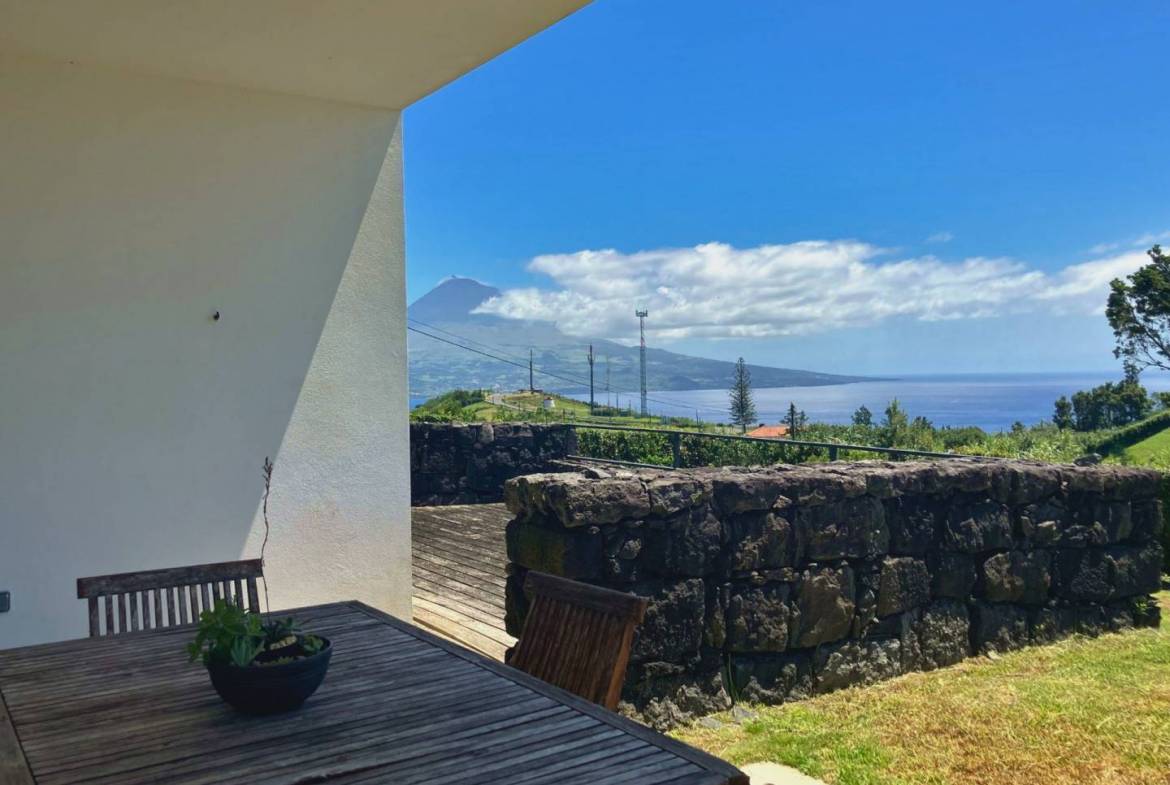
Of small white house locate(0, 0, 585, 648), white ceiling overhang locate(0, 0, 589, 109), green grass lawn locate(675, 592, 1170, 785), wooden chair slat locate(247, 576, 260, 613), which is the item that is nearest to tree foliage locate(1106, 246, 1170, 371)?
green grass lawn locate(675, 592, 1170, 785)

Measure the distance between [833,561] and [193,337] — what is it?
2.89m

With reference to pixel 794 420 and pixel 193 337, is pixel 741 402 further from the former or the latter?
pixel 193 337

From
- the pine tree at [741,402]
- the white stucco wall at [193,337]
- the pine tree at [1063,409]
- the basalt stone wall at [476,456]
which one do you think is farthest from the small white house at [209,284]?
the pine tree at [1063,409]

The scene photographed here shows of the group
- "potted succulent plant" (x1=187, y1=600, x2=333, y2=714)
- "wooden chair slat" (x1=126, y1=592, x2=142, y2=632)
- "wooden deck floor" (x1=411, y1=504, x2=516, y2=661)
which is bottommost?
"wooden deck floor" (x1=411, y1=504, x2=516, y2=661)

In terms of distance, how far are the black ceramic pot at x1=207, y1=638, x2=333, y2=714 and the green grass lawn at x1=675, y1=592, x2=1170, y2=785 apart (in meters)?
1.83

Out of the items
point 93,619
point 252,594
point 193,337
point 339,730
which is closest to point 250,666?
point 339,730

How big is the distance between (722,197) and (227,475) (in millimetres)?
113873

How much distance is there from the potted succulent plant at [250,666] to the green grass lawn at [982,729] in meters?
1.84

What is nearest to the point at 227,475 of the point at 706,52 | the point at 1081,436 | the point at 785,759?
the point at 785,759

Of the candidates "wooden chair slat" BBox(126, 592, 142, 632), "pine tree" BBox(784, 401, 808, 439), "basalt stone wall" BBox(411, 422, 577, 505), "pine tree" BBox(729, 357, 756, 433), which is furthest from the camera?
"pine tree" BBox(729, 357, 756, 433)

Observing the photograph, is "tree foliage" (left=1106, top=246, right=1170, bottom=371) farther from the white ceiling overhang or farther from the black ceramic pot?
the black ceramic pot

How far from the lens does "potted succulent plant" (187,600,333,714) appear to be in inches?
58.7

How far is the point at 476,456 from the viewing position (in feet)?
26.6

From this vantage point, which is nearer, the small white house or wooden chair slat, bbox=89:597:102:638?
wooden chair slat, bbox=89:597:102:638
